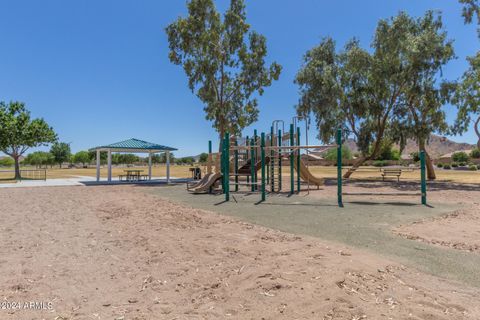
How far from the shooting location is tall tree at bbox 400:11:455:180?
2220cm

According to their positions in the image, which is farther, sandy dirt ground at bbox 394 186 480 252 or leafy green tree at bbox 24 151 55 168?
leafy green tree at bbox 24 151 55 168

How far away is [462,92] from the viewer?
22.3 metres

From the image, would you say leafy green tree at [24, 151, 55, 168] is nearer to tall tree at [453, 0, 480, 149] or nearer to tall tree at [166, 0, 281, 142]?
tall tree at [166, 0, 281, 142]

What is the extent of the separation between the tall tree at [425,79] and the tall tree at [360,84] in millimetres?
540

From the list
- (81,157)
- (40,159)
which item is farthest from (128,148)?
(81,157)

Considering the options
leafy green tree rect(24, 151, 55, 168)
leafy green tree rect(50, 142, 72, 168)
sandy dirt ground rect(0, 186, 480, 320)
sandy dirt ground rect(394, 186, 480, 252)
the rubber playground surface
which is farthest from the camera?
leafy green tree rect(24, 151, 55, 168)

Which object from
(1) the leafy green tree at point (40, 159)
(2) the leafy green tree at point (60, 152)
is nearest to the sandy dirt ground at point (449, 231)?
(2) the leafy green tree at point (60, 152)

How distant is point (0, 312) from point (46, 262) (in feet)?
5.42

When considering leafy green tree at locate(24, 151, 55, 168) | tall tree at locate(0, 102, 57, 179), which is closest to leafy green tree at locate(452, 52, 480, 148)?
tall tree at locate(0, 102, 57, 179)

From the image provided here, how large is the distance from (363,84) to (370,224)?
20.1m

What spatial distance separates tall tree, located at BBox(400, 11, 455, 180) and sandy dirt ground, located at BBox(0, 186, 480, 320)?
2003 centimetres

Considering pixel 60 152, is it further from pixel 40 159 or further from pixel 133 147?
pixel 133 147

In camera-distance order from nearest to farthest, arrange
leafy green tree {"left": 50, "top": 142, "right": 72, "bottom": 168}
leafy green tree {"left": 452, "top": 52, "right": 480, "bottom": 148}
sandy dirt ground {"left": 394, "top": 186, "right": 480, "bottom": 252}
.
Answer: sandy dirt ground {"left": 394, "top": 186, "right": 480, "bottom": 252} → leafy green tree {"left": 452, "top": 52, "right": 480, "bottom": 148} → leafy green tree {"left": 50, "top": 142, "right": 72, "bottom": 168}

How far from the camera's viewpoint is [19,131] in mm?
30625
